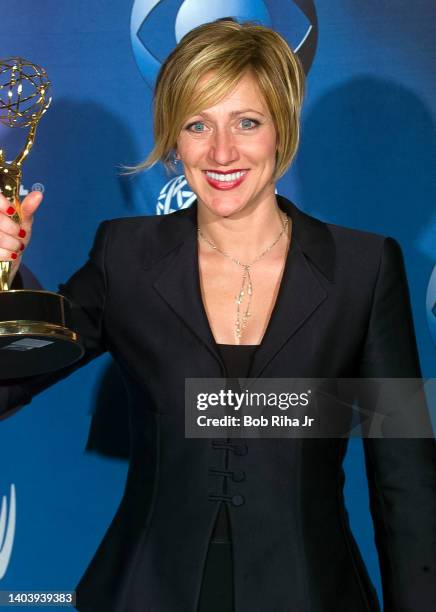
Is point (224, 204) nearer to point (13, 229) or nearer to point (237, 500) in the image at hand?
point (13, 229)

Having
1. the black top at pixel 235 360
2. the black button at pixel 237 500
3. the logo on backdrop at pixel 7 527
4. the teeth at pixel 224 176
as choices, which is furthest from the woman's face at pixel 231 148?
the logo on backdrop at pixel 7 527

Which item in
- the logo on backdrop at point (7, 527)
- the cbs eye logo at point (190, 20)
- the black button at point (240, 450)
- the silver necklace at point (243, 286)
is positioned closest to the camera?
the black button at point (240, 450)

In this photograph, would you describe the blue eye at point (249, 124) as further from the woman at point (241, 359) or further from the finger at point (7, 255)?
the finger at point (7, 255)

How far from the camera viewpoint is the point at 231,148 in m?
1.75

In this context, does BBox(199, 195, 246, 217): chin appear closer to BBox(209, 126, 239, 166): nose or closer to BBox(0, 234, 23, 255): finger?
BBox(209, 126, 239, 166): nose

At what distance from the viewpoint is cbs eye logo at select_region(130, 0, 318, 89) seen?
7.71ft

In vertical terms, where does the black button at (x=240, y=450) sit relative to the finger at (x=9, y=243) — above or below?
below

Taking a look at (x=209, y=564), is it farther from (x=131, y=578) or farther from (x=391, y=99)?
(x=391, y=99)

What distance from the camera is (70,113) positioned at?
2.42m

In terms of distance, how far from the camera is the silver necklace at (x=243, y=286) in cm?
182

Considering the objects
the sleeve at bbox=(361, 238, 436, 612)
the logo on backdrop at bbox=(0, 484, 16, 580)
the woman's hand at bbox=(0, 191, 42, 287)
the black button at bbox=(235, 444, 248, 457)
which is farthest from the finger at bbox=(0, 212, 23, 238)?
the logo on backdrop at bbox=(0, 484, 16, 580)

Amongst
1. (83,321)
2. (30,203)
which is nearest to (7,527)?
(83,321)

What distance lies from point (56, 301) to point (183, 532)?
46 cm

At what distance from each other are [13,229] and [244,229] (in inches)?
19.0
